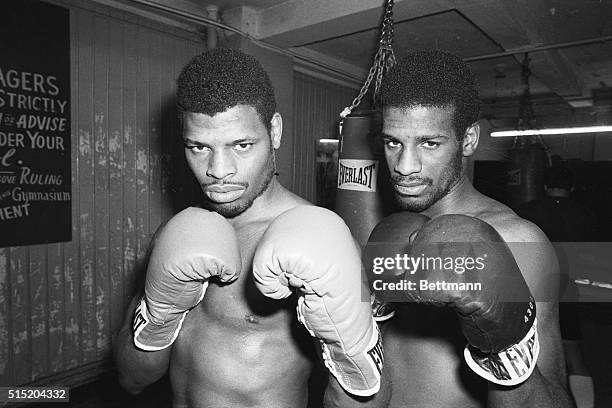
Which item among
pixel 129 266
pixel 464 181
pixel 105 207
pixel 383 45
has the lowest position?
pixel 129 266

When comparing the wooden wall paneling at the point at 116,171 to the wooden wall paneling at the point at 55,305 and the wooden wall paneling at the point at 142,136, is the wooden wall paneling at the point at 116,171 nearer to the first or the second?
the wooden wall paneling at the point at 142,136

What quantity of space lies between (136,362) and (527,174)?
3758 millimetres

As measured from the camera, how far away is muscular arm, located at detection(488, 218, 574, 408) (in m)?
1.08

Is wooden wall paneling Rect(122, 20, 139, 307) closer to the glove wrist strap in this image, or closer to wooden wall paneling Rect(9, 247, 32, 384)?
wooden wall paneling Rect(9, 247, 32, 384)

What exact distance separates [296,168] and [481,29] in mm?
2379

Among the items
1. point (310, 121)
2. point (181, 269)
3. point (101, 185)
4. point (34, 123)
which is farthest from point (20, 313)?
point (310, 121)

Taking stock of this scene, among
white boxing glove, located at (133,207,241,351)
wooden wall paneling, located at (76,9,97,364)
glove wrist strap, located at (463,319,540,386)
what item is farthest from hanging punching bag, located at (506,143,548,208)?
wooden wall paneling, located at (76,9,97,364)

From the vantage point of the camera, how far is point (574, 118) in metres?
7.71

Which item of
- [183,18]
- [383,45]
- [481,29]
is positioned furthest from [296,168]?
[383,45]

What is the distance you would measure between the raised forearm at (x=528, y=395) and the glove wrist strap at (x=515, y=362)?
1.3 inches

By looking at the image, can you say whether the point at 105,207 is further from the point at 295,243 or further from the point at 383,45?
the point at 295,243

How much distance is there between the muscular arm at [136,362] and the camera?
4.91 ft

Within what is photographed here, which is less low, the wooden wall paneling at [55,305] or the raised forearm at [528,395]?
the raised forearm at [528,395]

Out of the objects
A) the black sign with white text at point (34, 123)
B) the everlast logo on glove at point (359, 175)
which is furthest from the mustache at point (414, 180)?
the black sign with white text at point (34, 123)
